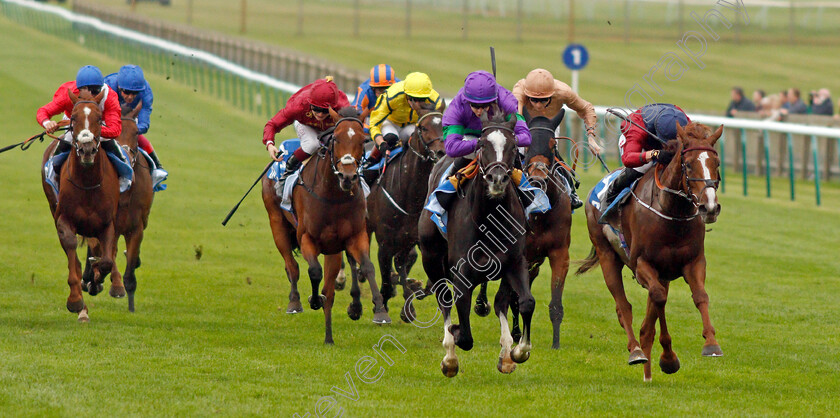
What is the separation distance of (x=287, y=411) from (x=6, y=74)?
2928 cm

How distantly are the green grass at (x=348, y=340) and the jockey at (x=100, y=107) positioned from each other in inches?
60.6

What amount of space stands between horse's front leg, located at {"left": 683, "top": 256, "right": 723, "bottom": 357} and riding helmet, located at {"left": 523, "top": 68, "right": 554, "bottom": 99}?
224 centimetres

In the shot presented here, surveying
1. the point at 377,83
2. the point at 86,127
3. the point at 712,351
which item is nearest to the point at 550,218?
the point at 712,351

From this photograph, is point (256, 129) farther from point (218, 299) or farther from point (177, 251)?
point (218, 299)

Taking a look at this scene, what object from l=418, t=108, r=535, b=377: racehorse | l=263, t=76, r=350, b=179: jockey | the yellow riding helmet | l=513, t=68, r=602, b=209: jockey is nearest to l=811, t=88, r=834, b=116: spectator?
l=513, t=68, r=602, b=209: jockey

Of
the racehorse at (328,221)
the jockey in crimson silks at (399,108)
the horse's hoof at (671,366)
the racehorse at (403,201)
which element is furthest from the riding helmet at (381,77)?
the horse's hoof at (671,366)

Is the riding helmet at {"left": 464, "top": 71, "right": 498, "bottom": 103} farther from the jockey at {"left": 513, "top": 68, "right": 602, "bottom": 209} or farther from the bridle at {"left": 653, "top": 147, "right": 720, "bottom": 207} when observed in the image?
the jockey at {"left": 513, "top": 68, "right": 602, "bottom": 209}

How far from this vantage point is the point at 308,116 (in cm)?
1070

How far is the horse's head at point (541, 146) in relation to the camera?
9.54 metres

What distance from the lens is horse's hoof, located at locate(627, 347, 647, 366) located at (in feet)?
27.6

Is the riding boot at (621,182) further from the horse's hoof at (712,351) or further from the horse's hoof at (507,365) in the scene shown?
the horse's hoof at (507,365)

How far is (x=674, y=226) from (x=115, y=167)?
5309 millimetres

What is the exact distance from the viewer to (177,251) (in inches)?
607

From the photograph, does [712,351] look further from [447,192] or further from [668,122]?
[447,192]
